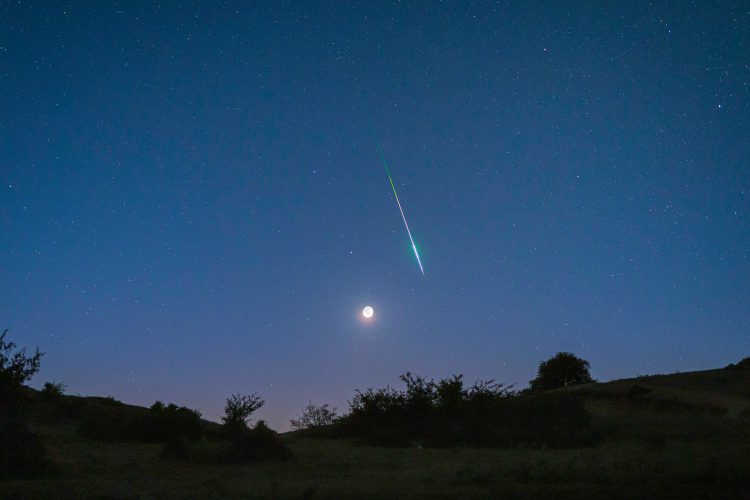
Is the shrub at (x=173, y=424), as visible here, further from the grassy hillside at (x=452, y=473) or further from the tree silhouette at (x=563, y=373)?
the tree silhouette at (x=563, y=373)

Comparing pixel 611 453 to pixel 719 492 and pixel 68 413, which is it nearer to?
pixel 719 492

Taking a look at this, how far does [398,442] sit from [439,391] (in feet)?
16.1

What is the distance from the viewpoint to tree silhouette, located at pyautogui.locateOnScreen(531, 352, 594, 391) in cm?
7012

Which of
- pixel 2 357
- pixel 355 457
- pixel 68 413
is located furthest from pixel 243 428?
pixel 68 413

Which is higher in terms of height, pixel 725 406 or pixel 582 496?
pixel 725 406

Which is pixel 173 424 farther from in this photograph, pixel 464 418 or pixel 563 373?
pixel 563 373

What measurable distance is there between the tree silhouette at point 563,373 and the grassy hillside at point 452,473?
Answer: 4450 cm

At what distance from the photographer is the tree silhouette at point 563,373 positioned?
7012 centimetres

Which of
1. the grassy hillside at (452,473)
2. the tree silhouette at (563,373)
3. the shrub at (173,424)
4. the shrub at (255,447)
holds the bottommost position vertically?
the grassy hillside at (452,473)

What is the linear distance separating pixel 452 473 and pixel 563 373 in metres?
61.3

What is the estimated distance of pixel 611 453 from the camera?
17828mm

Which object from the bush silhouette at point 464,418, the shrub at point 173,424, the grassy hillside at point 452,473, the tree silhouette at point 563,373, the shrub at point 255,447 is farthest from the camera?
the tree silhouette at point 563,373

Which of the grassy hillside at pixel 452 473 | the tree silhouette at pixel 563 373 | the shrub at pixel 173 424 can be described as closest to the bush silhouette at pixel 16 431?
the grassy hillside at pixel 452 473

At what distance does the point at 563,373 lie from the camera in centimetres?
7044
